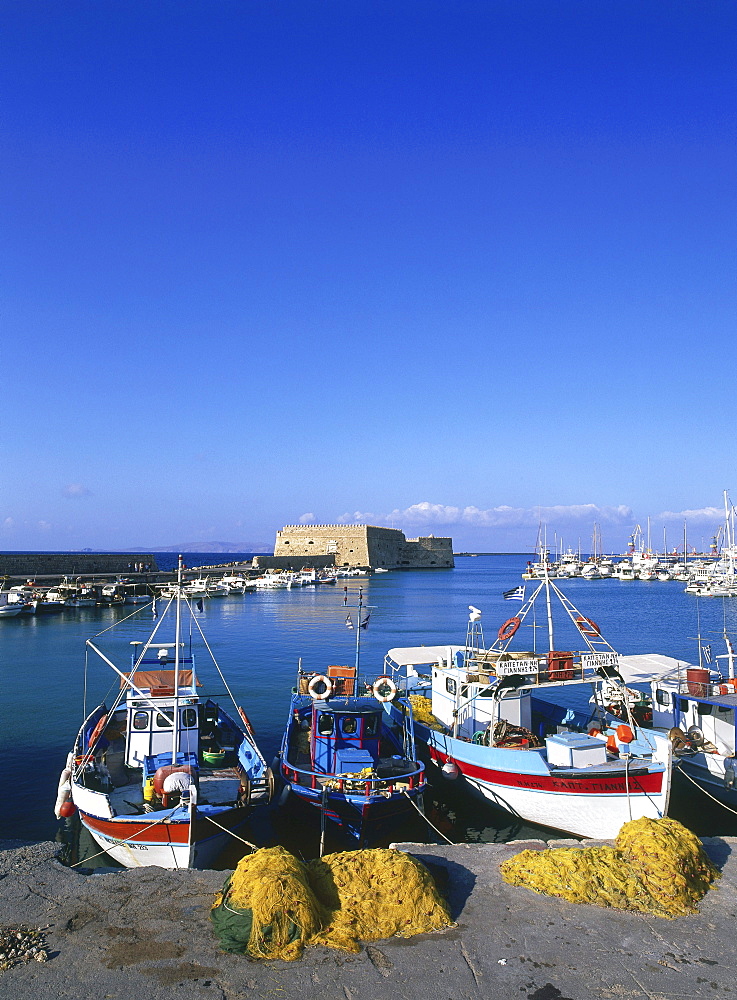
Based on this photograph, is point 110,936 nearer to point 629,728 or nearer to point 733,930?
point 733,930

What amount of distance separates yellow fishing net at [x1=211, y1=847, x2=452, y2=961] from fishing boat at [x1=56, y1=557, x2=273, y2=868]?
170 inches

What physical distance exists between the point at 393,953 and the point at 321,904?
118 cm

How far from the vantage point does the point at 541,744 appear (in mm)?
18578

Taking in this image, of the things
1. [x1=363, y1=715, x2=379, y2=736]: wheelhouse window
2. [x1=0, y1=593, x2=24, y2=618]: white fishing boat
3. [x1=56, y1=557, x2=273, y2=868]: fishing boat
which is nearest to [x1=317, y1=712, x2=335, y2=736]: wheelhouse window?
[x1=363, y1=715, x2=379, y2=736]: wheelhouse window

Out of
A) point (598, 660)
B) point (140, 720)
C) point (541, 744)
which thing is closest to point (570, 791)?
point (541, 744)

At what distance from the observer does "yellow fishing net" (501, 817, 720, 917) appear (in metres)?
9.56

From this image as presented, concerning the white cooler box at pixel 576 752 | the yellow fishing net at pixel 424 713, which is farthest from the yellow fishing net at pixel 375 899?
the yellow fishing net at pixel 424 713

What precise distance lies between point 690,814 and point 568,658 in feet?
15.7

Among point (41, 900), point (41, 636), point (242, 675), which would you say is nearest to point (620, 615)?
point (242, 675)

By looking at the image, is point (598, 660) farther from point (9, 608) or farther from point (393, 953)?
point (9, 608)

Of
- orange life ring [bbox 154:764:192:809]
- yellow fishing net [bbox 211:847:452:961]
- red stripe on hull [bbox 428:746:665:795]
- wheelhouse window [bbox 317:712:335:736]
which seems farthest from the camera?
wheelhouse window [bbox 317:712:335:736]

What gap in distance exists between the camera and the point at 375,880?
9.31m

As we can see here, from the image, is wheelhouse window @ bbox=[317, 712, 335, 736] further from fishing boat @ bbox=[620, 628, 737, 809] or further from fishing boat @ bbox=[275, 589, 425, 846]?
fishing boat @ bbox=[620, 628, 737, 809]

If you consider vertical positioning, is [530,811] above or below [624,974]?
below
